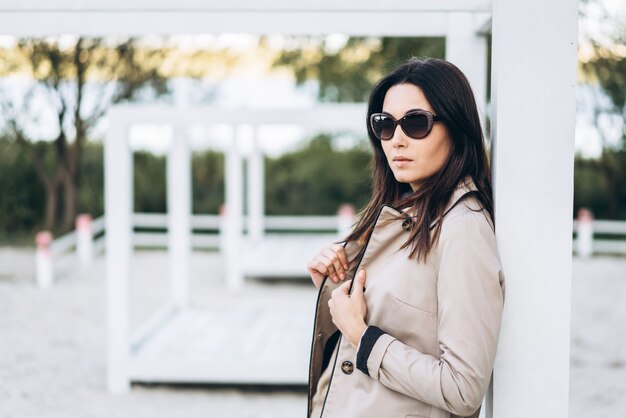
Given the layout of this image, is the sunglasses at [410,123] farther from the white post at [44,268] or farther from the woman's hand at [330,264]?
the white post at [44,268]

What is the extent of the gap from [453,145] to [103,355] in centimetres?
600

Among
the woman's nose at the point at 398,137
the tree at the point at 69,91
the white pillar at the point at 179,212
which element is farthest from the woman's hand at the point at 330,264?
the tree at the point at 69,91

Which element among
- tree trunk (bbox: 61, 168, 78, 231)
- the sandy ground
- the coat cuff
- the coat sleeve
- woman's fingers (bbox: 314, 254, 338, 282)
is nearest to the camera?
the coat sleeve

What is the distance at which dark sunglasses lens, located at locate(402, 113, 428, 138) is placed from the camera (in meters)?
1.90

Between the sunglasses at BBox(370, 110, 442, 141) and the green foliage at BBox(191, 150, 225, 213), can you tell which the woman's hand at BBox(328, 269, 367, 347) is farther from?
the green foliage at BBox(191, 150, 225, 213)

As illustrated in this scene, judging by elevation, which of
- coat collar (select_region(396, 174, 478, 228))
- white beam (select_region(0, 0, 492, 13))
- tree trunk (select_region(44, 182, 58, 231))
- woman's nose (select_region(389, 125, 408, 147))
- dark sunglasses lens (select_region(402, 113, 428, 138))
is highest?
white beam (select_region(0, 0, 492, 13))

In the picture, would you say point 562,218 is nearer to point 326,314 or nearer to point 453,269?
point 453,269

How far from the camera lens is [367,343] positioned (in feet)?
6.06

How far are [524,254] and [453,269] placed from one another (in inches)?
13.7

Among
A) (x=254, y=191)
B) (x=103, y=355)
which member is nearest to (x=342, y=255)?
(x=103, y=355)

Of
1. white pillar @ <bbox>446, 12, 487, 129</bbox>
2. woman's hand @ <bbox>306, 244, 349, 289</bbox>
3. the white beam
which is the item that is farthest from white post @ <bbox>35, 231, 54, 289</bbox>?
woman's hand @ <bbox>306, 244, 349, 289</bbox>

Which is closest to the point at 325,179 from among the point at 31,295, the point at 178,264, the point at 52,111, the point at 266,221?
the point at 266,221

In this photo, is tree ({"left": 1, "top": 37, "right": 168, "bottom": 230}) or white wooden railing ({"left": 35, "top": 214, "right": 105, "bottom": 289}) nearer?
white wooden railing ({"left": 35, "top": 214, "right": 105, "bottom": 289})

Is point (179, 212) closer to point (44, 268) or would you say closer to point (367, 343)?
point (44, 268)
